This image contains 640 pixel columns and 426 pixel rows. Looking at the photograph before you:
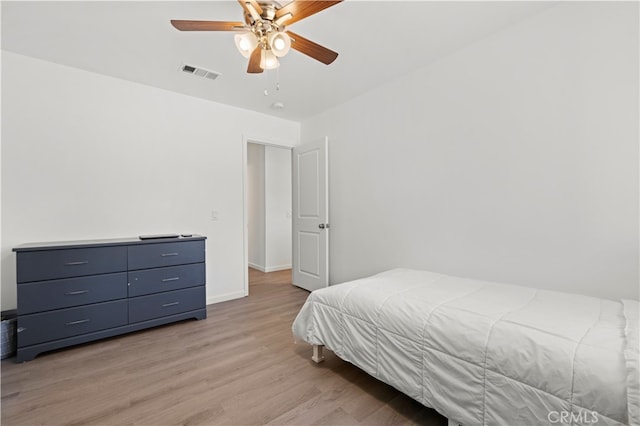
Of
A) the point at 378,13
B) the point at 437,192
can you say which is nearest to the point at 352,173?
the point at 437,192

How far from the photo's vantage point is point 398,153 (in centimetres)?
295

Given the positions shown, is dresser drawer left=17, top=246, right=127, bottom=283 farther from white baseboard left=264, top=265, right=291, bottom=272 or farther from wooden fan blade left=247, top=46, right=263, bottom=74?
white baseboard left=264, top=265, right=291, bottom=272

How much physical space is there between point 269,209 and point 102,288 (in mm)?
3198

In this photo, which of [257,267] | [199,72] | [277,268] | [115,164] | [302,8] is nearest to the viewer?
[302,8]

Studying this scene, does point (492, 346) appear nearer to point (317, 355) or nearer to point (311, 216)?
point (317, 355)

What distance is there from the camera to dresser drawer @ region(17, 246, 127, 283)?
2182 mm

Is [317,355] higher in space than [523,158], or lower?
lower

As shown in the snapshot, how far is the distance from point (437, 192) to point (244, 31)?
2.04m

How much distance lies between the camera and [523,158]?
6.82 ft

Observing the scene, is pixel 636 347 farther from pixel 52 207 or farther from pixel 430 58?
pixel 52 207

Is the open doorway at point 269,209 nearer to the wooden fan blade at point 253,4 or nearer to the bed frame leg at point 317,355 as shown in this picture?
the bed frame leg at point 317,355

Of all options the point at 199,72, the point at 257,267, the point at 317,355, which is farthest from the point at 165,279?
the point at 257,267

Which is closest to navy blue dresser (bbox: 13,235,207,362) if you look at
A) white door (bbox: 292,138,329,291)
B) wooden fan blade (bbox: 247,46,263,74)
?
white door (bbox: 292,138,329,291)

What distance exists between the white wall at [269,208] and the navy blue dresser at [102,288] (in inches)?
94.8
